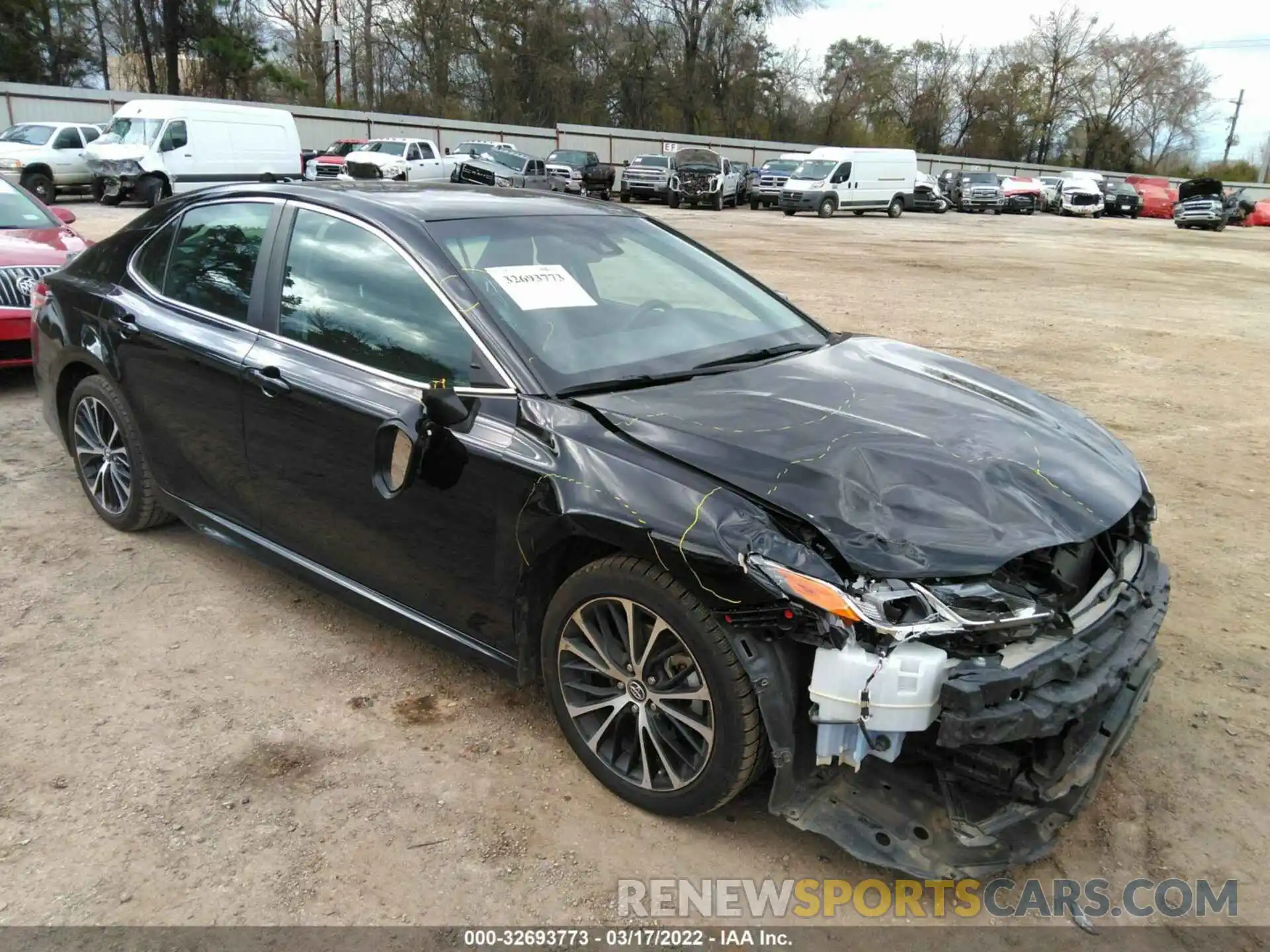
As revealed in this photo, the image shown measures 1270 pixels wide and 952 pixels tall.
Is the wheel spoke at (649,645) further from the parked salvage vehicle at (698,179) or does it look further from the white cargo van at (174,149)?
the parked salvage vehicle at (698,179)

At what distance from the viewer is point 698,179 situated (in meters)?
32.2

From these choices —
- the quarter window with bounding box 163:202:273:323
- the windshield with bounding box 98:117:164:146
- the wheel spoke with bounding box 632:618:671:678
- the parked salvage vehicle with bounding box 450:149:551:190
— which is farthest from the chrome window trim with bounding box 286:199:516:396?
the parked salvage vehicle with bounding box 450:149:551:190

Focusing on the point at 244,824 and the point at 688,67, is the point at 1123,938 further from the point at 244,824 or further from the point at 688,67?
the point at 688,67

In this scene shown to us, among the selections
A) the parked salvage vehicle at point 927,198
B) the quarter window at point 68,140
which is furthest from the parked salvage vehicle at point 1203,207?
the quarter window at point 68,140

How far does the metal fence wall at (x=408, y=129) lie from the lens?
29.7m

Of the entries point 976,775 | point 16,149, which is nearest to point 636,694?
point 976,775

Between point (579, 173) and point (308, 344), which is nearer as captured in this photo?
point (308, 344)

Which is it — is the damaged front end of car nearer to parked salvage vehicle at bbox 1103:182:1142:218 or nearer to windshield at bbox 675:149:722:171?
windshield at bbox 675:149:722:171

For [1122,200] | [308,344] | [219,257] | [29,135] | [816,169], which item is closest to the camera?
[308,344]

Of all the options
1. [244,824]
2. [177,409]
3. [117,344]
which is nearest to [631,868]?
[244,824]

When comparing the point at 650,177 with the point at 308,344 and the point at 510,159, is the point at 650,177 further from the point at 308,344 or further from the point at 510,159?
the point at 308,344

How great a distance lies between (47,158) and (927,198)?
1249 inches

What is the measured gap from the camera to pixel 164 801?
8.99 ft

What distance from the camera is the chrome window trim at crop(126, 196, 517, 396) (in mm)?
2904
